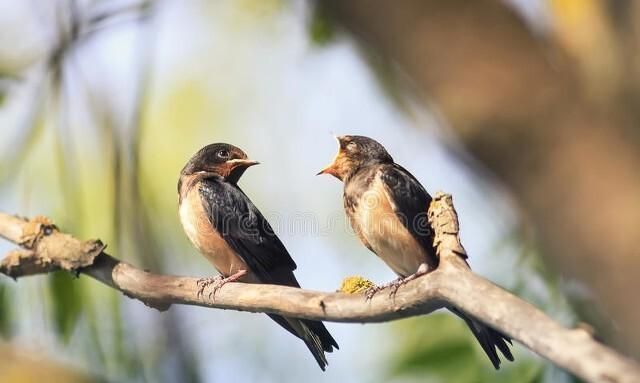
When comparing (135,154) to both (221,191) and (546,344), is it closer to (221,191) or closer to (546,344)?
(221,191)

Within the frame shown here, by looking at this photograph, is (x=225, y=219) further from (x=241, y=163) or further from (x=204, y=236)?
(x=241, y=163)

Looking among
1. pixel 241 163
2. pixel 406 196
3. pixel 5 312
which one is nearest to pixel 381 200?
pixel 406 196

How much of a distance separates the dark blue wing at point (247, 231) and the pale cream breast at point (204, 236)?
0.9 inches

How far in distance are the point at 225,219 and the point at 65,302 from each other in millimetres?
643

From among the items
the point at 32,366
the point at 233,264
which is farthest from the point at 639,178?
the point at 233,264

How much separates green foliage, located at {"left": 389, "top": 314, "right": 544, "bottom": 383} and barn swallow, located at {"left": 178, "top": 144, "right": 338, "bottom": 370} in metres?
0.65

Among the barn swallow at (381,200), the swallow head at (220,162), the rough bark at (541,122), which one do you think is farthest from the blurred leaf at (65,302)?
the rough bark at (541,122)

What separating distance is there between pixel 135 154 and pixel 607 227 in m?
1.61

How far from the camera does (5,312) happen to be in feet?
7.88

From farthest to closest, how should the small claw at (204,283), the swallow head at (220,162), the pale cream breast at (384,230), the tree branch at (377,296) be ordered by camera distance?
1. the swallow head at (220,162)
2. the pale cream breast at (384,230)
3. the small claw at (204,283)
4. the tree branch at (377,296)

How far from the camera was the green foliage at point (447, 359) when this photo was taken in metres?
1.89

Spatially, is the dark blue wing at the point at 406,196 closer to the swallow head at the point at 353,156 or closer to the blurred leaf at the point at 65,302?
the swallow head at the point at 353,156

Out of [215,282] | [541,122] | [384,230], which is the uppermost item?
[384,230]

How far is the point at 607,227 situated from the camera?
3.16ft
